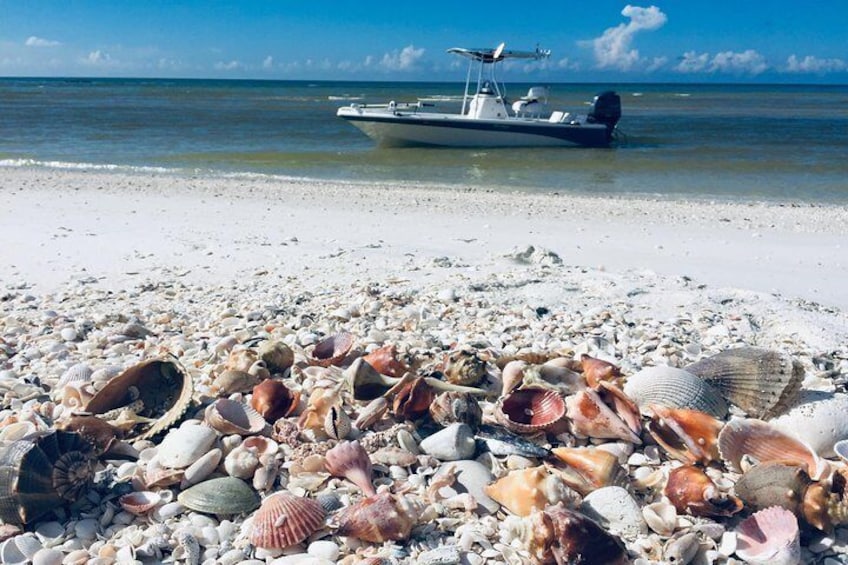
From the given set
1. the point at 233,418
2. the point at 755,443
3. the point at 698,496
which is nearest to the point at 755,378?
the point at 755,443

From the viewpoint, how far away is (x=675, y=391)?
10.0ft

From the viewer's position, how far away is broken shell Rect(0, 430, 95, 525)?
7.70 feet

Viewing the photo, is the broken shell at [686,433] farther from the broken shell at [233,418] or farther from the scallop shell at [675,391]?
the broken shell at [233,418]

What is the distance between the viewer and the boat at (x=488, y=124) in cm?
2138

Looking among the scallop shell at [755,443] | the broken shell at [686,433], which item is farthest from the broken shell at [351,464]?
the scallop shell at [755,443]

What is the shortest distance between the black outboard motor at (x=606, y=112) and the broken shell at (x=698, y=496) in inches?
827

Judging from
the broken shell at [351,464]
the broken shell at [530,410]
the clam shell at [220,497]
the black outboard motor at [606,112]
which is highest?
the black outboard motor at [606,112]

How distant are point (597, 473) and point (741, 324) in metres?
2.42

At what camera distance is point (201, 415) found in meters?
3.15

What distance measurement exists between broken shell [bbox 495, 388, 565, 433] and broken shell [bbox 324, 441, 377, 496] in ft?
2.03

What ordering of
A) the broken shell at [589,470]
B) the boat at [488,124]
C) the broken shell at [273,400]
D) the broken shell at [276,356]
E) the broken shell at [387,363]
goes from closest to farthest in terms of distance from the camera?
the broken shell at [589,470] → the broken shell at [273,400] → the broken shell at [387,363] → the broken shell at [276,356] → the boat at [488,124]

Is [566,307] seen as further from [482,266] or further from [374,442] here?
[374,442]

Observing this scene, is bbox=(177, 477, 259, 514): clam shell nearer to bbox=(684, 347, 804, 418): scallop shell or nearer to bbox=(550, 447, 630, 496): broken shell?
bbox=(550, 447, 630, 496): broken shell

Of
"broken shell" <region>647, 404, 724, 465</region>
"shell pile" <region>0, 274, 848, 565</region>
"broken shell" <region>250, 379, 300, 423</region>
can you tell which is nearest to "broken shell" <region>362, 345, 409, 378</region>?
"shell pile" <region>0, 274, 848, 565</region>
